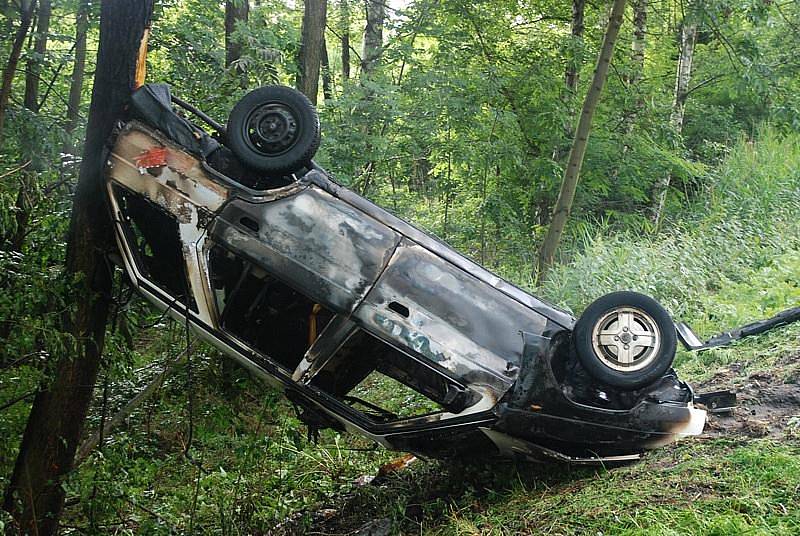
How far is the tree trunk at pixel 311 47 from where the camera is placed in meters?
8.84

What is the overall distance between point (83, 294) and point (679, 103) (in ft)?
33.6

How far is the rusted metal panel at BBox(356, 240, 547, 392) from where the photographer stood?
13.2 feet

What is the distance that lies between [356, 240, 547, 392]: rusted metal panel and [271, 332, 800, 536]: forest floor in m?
0.75

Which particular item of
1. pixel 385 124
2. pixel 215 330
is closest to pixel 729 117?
pixel 385 124

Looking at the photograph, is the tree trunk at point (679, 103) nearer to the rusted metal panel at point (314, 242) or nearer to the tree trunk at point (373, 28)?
the tree trunk at point (373, 28)

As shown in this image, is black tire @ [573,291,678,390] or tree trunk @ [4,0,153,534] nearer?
black tire @ [573,291,678,390]

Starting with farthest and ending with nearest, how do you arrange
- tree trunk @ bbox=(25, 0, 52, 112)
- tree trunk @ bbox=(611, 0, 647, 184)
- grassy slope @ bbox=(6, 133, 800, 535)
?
1. tree trunk @ bbox=(611, 0, 647, 184)
2. tree trunk @ bbox=(25, 0, 52, 112)
3. grassy slope @ bbox=(6, 133, 800, 535)

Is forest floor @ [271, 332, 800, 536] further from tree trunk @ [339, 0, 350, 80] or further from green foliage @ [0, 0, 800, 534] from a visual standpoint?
tree trunk @ [339, 0, 350, 80]

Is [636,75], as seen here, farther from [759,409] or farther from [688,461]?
[688,461]

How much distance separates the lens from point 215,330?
14.1 ft

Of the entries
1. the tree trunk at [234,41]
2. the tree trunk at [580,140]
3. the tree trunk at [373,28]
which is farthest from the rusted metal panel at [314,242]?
the tree trunk at [373,28]

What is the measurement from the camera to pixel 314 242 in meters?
4.17

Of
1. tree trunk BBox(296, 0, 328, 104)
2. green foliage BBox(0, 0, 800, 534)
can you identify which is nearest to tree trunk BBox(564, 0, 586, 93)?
green foliage BBox(0, 0, 800, 534)

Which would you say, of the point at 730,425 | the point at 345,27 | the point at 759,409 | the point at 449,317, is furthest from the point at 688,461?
the point at 345,27
